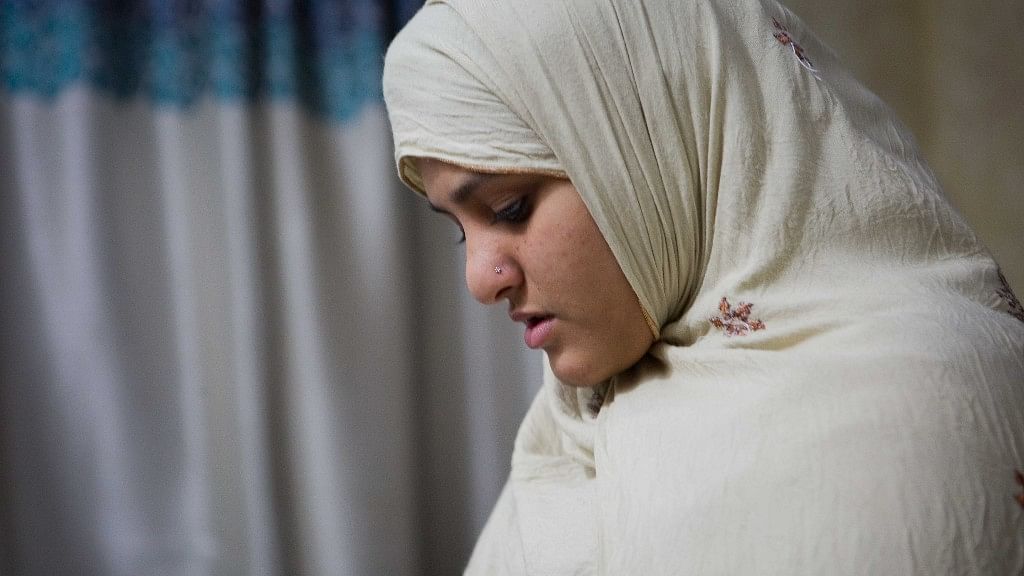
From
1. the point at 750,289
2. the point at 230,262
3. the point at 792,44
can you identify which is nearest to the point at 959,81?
the point at 792,44

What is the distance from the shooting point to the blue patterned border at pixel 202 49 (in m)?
1.44

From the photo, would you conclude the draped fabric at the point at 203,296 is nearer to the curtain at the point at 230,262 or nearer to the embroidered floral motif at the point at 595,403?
the curtain at the point at 230,262

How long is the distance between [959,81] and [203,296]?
4.78 ft

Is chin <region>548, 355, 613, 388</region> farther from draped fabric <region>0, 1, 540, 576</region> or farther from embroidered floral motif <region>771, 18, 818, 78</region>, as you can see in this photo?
draped fabric <region>0, 1, 540, 576</region>

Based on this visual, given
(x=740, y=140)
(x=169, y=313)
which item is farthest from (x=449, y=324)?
(x=740, y=140)

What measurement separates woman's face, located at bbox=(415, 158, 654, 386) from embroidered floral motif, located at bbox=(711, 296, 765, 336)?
0.26ft

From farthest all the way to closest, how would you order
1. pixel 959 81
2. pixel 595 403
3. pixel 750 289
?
pixel 959 81, pixel 595 403, pixel 750 289

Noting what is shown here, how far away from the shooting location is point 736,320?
2.29 ft

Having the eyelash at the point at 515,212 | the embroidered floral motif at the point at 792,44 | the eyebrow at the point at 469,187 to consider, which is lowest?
the eyelash at the point at 515,212

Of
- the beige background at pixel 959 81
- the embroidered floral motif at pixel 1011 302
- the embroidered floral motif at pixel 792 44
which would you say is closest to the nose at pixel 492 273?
the embroidered floral motif at pixel 792 44

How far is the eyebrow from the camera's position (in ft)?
2.42

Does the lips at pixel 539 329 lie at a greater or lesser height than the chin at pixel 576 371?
greater

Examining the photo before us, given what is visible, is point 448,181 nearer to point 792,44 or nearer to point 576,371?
point 576,371

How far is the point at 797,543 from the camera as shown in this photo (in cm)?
57
